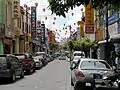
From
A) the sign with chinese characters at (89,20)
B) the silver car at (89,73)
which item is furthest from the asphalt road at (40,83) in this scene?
the sign with chinese characters at (89,20)

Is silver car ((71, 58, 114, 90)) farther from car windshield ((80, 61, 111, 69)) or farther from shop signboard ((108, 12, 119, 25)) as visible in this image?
shop signboard ((108, 12, 119, 25))

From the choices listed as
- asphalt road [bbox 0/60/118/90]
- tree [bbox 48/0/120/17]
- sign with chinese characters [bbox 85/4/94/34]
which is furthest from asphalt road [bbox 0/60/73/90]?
sign with chinese characters [bbox 85/4/94/34]

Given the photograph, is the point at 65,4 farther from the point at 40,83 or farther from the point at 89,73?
the point at 40,83

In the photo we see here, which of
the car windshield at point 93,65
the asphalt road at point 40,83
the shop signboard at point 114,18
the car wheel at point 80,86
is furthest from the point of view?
the shop signboard at point 114,18

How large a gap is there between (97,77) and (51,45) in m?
137

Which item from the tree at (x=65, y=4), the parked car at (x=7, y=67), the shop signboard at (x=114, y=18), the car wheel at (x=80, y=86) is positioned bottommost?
the car wheel at (x=80, y=86)

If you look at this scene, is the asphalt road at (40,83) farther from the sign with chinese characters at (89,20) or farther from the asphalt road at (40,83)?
the sign with chinese characters at (89,20)

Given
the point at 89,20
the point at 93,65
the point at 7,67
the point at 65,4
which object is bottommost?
the point at 7,67

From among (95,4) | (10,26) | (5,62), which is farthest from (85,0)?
(10,26)

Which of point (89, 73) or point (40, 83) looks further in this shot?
point (40, 83)

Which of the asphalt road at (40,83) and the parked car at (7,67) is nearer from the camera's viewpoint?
the asphalt road at (40,83)

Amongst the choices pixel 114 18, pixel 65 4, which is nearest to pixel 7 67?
pixel 65 4

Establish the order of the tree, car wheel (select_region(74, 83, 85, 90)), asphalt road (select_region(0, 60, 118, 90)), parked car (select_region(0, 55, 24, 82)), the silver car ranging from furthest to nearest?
parked car (select_region(0, 55, 24, 82)) → asphalt road (select_region(0, 60, 118, 90)) → car wheel (select_region(74, 83, 85, 90)) → the silver car → the tree

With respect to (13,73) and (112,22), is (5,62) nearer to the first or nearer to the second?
(13,73)
